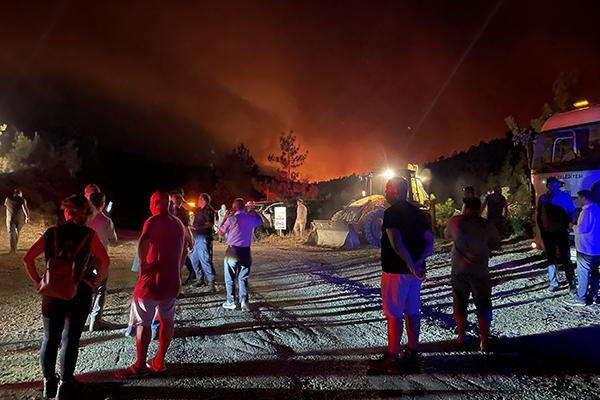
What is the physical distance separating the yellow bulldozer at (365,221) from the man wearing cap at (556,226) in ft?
29.8

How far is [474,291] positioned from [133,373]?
12.0ft

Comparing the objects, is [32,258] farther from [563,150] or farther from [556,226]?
[563,150]

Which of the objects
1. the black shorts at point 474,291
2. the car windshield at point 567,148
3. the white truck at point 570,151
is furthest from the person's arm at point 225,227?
the car windshield at point 567,148

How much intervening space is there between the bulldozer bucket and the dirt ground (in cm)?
792

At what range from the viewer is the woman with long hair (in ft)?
12.6

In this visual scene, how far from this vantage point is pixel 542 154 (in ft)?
34.9

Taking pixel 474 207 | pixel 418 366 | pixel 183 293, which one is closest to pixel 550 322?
pixel 474 207

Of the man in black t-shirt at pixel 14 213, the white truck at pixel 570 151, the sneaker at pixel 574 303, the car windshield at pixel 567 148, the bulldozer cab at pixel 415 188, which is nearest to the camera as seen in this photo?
the sneaker at pixel 574 303

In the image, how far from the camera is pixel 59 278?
3.82 metres

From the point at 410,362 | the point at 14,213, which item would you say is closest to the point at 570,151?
the point at 410,362

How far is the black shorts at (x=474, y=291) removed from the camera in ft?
16.7

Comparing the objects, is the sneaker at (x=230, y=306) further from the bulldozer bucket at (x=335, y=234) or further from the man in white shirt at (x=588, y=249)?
the bulldozer bucket at (x=335, y=234)

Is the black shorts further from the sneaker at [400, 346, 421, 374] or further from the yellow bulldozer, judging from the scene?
the yellow bulldozer

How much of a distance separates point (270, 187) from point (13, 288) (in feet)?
114
